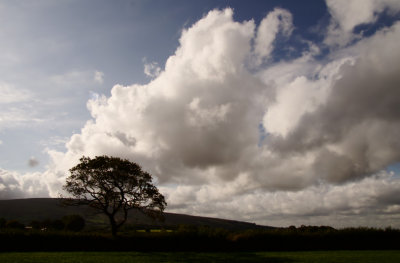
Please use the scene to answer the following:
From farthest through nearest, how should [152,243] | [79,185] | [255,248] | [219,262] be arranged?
[79,185], [255,248], [152,243], [219,262]

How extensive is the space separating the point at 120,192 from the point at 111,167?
5.26 meters

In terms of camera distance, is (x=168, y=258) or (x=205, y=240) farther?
(x=205, y=240)

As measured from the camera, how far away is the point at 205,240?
47.5 meters

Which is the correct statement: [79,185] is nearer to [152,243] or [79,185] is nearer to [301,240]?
[152,243]

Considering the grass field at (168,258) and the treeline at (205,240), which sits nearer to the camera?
the grass field at (168,258)

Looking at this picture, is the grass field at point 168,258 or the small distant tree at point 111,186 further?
the small distant tree at point 111,186

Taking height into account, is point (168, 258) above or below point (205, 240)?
below

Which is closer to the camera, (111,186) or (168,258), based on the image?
(168,258)

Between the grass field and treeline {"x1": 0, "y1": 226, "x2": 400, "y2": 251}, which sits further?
treeline {"x1": 0, "y1": 226, "x2": 400, "y2": 251}

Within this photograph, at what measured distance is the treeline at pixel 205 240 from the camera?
138 feet

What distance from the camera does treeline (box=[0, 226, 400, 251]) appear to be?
42.1m

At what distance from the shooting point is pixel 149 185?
58469mm

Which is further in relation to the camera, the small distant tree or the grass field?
the small distant tree

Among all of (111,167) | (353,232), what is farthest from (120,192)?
(353,232)
